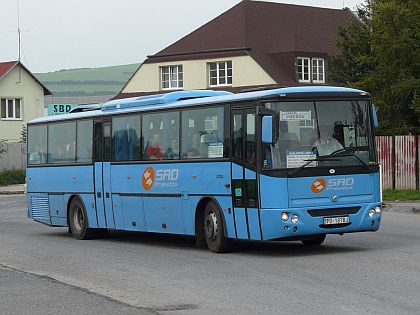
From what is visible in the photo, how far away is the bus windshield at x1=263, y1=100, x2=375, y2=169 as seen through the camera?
15.9m

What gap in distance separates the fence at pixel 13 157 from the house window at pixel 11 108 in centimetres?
1442

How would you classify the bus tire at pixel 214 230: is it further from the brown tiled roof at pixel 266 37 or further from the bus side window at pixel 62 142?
the brown tiled roof at pixel 266 37

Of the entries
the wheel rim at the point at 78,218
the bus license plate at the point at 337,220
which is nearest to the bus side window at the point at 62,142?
the wheel rim at the point at 78,218

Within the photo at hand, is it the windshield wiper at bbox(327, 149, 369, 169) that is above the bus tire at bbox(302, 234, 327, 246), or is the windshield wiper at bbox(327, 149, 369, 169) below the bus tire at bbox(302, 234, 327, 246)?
above

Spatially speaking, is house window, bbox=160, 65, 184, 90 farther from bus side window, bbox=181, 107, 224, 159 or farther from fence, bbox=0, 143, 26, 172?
bus side window, bbox=181, 107, 224, 159

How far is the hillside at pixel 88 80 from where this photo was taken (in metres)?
132

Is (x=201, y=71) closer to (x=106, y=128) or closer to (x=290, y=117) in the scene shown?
(x=106, y=128)

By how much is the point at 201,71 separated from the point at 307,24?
873 centimetres

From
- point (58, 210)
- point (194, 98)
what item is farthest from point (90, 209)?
point (194, 98)

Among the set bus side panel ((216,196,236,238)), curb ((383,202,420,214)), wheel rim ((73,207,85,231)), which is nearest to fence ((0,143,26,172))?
curb ((383,202,420,214))

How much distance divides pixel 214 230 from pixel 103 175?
4293 millimetres

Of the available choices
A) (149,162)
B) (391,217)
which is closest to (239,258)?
(149,162)

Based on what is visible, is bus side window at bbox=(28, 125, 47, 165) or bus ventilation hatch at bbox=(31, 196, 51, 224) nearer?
bus ventilation hatch at bbox=(31, 196, 51, 224)

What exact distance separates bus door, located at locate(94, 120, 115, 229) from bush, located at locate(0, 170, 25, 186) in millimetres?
35622
